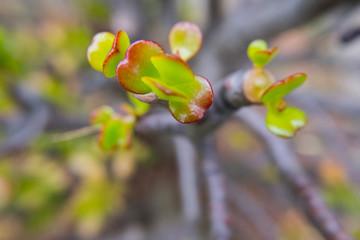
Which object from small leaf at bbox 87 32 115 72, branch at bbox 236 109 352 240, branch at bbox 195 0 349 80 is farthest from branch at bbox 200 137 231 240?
branch at bbox 195 0 349 80

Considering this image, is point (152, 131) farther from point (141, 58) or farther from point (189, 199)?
point (189, 199)

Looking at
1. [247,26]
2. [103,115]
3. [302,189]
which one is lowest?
[302,189]

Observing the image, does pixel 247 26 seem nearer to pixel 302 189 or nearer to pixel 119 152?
pixel 302 189

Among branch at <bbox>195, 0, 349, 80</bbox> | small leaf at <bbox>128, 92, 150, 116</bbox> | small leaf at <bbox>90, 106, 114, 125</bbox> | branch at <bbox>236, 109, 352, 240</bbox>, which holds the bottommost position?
branch at <bbox>236, 109, 352, 240</bbox>

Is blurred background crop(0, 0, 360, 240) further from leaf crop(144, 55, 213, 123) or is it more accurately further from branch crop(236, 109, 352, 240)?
leaf crop(144, 55, 213, 123)

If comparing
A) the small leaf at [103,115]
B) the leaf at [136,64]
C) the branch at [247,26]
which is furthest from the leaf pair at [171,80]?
the branch at [247,26]

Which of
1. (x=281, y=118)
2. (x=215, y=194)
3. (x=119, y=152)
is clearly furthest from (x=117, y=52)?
(x=119, y=152)

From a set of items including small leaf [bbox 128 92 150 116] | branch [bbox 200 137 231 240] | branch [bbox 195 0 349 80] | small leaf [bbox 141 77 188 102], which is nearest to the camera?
small leaf [bbox 141 77 188 102]
